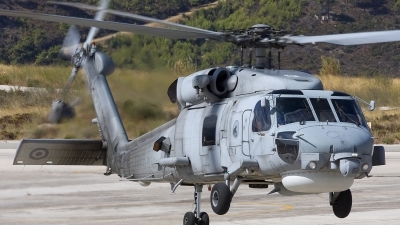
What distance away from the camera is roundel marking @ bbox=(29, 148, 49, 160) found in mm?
17312

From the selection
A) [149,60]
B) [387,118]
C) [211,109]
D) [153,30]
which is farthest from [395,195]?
[387,118]

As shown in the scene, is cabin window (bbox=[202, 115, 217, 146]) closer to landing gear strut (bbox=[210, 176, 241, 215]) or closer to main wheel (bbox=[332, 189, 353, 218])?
landing gear strut (bbox=[210, 176, 241, 215])

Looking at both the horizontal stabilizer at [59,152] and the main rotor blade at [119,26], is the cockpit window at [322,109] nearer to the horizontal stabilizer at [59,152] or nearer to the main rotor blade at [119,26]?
the main rotor blade at [119,26]

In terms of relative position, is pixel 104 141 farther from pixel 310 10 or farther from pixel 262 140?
pixel 310 10

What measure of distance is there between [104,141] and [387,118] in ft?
101

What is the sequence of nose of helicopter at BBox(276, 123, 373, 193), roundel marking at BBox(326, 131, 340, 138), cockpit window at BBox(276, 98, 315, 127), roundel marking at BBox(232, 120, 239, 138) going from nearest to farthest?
nose of helicopter at BBox(276, 123, 373, 193), roundel marking at BBox(326, 131, 340, 138), cockpit window at BBox(276, 98, 315, 127), roundel marking at BBox(232, 120, 239, 138)

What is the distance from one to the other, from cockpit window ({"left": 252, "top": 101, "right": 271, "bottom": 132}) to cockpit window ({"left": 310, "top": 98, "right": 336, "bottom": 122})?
2.37 ft

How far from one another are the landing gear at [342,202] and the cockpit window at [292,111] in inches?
66.4

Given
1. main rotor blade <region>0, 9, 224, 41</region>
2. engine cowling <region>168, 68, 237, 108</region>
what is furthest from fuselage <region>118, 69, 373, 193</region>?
main rotor blade <region>0, 9, 224, 41</region>

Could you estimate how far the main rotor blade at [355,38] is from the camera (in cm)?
1232

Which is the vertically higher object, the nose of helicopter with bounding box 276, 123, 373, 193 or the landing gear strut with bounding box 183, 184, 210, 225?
the nose of helicopter with bounding box 276, 123, 373, 193

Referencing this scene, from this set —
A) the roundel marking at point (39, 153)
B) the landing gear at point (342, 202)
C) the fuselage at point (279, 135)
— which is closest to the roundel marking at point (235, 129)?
the fuselage at point (279, 135)

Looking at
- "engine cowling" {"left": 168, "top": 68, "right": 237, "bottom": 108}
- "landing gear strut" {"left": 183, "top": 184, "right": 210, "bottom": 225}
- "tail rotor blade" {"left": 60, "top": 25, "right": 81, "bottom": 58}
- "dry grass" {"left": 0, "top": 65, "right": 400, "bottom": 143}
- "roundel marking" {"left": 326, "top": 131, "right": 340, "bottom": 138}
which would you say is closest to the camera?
"roundel marking" {"left": 326, "top": 131, "right": 340, "bottom": 138}

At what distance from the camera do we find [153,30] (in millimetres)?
12852
